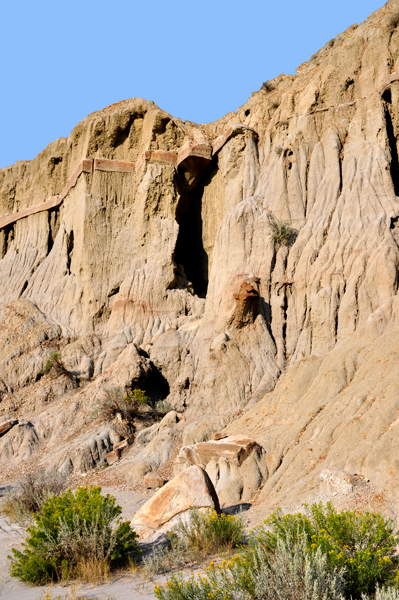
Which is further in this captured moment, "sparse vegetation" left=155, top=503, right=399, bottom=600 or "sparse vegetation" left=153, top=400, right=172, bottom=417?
"sparse vegetation" left=153, top=400, right=172, bottom=417

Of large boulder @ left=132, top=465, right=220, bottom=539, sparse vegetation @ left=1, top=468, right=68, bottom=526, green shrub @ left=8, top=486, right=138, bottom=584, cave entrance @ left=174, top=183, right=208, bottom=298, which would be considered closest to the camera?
green shrub @ left=8, top=486, right=138, bottom=584

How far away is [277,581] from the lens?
5152 millimetres

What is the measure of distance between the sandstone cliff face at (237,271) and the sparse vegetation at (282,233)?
256 millimetres

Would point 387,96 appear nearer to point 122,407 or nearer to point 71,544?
point 122,407

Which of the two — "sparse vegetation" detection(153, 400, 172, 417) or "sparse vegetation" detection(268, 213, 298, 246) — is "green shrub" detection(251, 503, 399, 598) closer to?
"sparse vegetation" detection(153, 400, 172, 417)

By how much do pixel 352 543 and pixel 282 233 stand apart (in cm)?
1438

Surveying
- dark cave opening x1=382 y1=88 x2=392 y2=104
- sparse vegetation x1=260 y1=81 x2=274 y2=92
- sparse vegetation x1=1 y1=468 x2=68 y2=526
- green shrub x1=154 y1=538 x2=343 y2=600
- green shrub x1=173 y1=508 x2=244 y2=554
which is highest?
sparse vegetation x1=260 y1=81 x2=274 y2=92

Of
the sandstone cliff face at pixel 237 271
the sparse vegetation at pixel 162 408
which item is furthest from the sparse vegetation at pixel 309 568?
the sparse vegetation at pixel 162 408

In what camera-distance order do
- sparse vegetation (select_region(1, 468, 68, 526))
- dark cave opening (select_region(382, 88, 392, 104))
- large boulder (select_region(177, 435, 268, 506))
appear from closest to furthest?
large boulder (select_region(177, 435, 268, 506)) < sparse vegetation (select_region(1, 468, 68, 526)) < dark cave opening (select_region(382, 88, 392, 104))

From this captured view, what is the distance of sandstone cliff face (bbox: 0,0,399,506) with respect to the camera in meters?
12.3

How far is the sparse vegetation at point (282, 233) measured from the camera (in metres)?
19.3

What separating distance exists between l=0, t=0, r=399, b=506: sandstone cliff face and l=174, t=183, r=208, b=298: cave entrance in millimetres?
82

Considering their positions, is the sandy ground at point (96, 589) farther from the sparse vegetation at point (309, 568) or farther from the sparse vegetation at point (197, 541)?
the sparse vegetation at point (309, 568)

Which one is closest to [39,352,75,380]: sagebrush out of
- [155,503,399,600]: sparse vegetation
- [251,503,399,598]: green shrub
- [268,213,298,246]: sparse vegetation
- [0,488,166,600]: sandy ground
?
[268,213,298,246]: sparse vegetation
